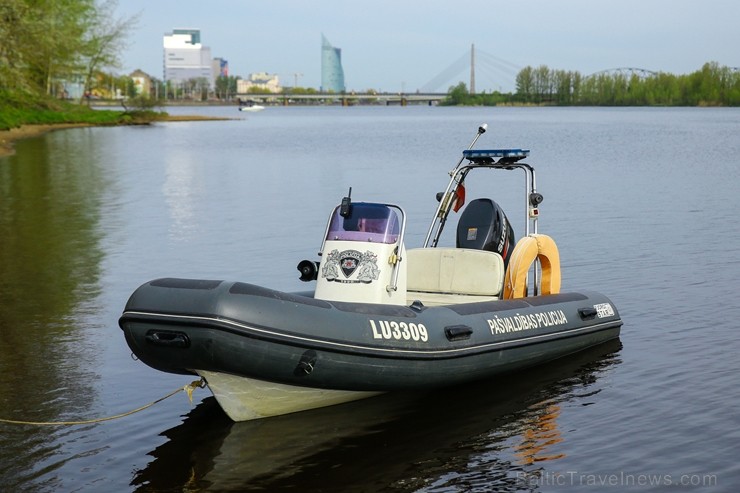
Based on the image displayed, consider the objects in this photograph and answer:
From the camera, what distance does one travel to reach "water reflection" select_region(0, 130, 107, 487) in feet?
28.1

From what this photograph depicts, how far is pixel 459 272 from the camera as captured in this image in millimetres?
10359

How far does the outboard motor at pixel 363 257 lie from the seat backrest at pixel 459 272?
1.24m

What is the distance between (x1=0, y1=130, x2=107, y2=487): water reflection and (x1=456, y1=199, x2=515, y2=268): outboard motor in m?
3.97

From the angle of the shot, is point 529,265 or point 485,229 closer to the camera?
point 529,265

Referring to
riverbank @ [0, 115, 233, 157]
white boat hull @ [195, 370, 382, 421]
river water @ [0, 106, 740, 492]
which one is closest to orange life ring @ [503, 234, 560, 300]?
river water @ [0, 106, 740, 492]

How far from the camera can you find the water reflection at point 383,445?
728 cm

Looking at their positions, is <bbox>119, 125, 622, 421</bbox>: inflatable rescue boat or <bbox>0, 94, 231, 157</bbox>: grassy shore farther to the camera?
<bbox>0, 94, 231, 157</bbox>: grassy shore

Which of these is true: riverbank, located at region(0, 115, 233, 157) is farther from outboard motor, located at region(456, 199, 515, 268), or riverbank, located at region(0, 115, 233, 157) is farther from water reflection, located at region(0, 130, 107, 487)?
outboard motor, located at region(456, 199, 515, 268)

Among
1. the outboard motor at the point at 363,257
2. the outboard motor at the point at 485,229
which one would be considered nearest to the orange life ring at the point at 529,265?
the outboard motor at the point at 485,229

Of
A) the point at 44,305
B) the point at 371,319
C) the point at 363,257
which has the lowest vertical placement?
the point at 44,305

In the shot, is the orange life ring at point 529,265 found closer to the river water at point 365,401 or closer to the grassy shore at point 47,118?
the river water at point 365,401

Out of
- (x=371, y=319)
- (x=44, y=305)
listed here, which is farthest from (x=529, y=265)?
(x=44, y=305)

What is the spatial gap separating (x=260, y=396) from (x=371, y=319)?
3.50 ft

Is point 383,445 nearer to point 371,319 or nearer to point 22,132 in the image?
point 371,319
